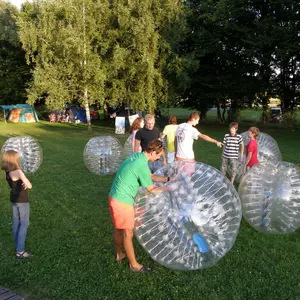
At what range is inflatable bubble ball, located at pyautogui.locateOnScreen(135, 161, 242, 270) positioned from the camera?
12.4 feet

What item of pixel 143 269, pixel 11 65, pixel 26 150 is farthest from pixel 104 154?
pixel 11 65

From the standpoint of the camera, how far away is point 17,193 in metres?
4.38

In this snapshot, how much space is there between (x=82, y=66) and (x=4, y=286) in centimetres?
1982

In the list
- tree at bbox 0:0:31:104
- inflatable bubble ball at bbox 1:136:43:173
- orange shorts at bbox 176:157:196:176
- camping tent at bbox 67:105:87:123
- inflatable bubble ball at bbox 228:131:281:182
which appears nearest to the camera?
orange shorts at bbox 176:157:196:176

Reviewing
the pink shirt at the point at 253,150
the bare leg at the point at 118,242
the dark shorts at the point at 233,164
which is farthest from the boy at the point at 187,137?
the bare leg at the point at 118,242

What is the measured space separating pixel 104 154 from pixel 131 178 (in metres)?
5.36

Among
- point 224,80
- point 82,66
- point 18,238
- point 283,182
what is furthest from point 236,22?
point 18,238

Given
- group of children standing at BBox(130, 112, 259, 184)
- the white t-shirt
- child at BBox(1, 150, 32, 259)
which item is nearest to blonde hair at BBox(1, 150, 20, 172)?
child at BBox(1, 150, 32, 259)

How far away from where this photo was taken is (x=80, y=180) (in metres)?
8.76

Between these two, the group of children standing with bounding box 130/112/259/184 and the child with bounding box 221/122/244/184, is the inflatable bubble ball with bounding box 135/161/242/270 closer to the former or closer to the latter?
the group of children standing with bounding box 130/112/259/184

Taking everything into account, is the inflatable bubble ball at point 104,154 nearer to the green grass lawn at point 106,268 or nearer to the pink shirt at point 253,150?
the green grass lawn at point 106,268

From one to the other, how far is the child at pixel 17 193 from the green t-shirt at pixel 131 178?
4.08 feet

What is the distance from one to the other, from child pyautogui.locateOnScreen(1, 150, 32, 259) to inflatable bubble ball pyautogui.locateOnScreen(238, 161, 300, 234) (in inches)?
117

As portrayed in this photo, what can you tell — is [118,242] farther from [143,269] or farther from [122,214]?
[122,214]
